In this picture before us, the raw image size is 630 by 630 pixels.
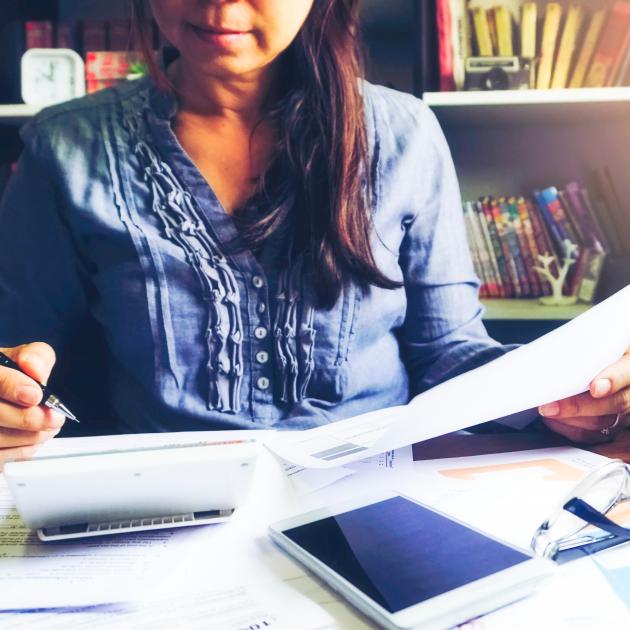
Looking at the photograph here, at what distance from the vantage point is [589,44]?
1.40 m

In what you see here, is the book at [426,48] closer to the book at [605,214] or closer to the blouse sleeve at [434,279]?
the book at [605,214]

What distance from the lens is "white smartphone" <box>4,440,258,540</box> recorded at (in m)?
0.39

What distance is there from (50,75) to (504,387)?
131cm

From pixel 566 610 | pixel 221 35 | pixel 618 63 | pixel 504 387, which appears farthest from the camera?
pixel 618 63

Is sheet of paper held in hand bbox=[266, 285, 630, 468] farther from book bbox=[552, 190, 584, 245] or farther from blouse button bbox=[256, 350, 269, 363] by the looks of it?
book bbox=[552, 190, 584, 245]

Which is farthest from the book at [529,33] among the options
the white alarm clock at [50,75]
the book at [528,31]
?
the white alarm clock at [50,75]

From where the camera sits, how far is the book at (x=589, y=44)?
1.40 metres

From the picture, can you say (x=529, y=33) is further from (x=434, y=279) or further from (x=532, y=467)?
(x=532, y=467)

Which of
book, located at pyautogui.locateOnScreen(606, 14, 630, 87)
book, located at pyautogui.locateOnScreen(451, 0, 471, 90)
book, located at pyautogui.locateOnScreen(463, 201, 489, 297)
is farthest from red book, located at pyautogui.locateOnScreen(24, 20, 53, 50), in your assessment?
book, located at pyautogui.locateOnScreen(606, 14, 630, 87)

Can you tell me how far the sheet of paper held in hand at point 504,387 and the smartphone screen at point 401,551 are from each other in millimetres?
52

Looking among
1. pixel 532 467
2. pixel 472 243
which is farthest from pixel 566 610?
pixel 472 243

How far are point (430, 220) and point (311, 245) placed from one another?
7.1 inches

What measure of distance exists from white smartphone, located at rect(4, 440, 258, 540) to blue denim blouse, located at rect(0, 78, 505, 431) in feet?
0.94

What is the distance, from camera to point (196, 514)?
449mm
